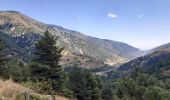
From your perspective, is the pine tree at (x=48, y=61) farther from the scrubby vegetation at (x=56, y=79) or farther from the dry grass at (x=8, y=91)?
the dry grass at (x=8, y=91)

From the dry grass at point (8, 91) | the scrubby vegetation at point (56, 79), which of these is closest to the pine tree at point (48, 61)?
the scrubby vegetation at point (56, 79)

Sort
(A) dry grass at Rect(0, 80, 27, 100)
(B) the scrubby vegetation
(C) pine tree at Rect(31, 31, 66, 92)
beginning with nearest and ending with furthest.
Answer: (A) dry grass at Rect(0, 80, 27, 100) → (B) the scrubby vegetation → (C) pine tree at Rect(31, 31, 66, 92)

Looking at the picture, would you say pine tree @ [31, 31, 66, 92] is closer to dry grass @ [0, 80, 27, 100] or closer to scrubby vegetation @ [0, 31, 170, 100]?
scrubby vegetation @ [0, 31, 170, 100]

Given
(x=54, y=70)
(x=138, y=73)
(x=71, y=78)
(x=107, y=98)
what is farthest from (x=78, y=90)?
(x=138, y=73)

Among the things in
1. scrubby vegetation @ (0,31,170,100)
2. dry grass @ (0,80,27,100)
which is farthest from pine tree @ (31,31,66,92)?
dry grass @ (0,80,27,100)

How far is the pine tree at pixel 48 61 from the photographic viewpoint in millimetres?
51562

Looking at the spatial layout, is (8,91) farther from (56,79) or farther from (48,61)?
(56,79)

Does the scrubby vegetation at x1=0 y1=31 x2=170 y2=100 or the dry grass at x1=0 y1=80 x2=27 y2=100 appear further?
the scrubby vegetation at x1=0 y1=31 x2=170 y2=100

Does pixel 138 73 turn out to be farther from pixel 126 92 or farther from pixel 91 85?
pixel 91 85

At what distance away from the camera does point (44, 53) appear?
53.1 metres

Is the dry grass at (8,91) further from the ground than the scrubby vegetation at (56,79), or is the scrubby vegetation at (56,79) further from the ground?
the dry grass at (8,91)

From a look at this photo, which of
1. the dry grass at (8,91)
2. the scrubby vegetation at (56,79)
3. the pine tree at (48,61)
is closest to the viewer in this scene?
the dry grass at (8,91)

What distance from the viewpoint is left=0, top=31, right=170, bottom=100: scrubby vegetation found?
36.1m

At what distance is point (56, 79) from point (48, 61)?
10.9ft
